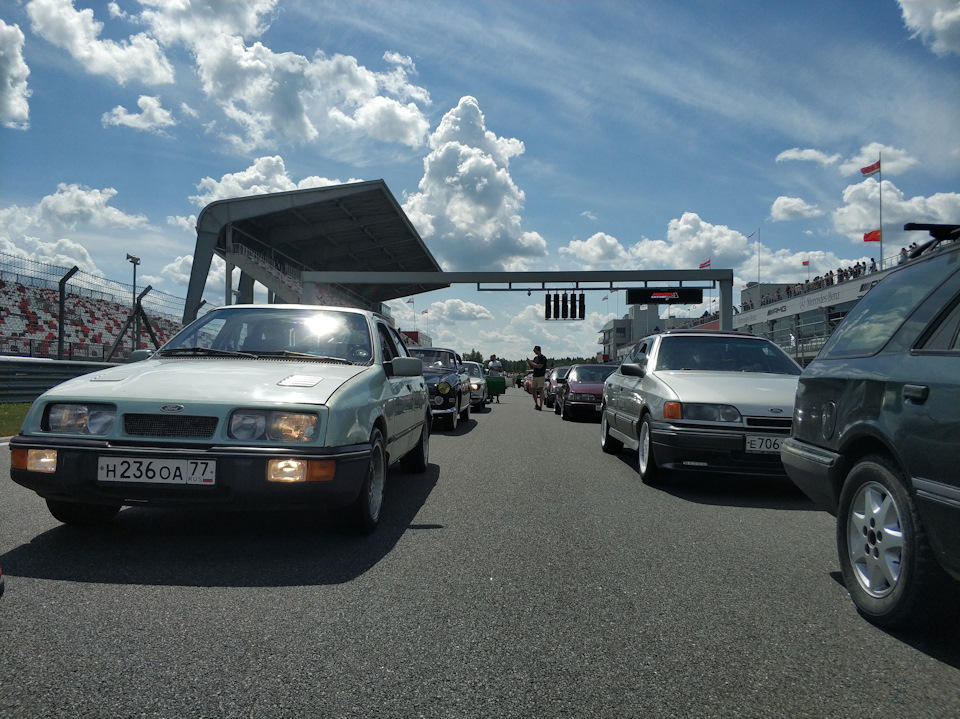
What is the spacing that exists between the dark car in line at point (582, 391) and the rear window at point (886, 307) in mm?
11495

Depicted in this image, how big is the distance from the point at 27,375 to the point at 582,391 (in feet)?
35.5

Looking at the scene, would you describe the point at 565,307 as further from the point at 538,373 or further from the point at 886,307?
the point at 886,307

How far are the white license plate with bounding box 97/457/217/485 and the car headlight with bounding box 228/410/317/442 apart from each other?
0.73 feet

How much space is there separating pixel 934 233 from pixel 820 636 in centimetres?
193

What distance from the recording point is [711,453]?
619cm

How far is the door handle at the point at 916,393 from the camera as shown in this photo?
2.72 m

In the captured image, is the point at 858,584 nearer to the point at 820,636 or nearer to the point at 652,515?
the point at 820,636

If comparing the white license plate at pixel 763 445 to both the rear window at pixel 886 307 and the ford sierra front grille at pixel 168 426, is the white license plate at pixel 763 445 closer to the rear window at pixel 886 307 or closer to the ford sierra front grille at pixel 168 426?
the rear window at pixel 886 307

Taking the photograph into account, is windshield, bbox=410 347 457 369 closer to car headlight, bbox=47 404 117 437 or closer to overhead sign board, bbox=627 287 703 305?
car headlight, bbox=47 404 117 437

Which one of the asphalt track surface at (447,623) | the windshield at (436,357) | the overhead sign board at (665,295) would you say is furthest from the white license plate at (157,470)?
the overhead sign board at (665,295)

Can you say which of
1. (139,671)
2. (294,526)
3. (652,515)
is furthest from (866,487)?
(294,526)

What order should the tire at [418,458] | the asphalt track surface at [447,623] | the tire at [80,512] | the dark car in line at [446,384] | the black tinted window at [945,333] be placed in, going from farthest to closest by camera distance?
the dark car in line at [446,384]
the tire at [418,458]
the tire at [80,512]
the black tinted window at [945,333]
the asphalt track surface at [447,623]

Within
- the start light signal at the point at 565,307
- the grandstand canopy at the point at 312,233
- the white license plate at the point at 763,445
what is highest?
the grandstand canopy at the point at 312,233

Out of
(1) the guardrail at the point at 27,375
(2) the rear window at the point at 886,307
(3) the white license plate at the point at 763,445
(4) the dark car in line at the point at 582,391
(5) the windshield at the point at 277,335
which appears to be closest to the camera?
(2) the rear window at the point at 886,307
